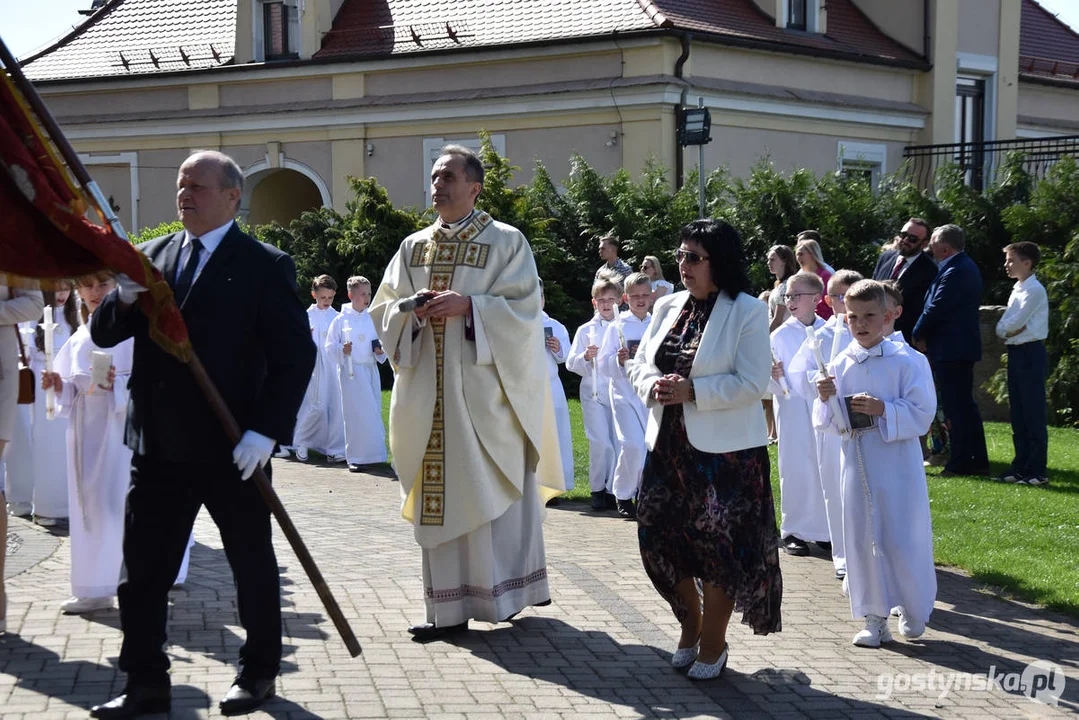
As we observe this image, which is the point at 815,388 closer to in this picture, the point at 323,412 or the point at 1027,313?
the point at 1027,313

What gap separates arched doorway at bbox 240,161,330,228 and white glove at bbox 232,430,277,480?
2350cm

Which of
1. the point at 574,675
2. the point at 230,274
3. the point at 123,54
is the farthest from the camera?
the point at 123,54

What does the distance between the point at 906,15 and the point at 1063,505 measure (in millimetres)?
18666

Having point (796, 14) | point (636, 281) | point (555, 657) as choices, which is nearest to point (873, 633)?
point (555, 657)

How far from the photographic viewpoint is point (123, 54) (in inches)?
1164

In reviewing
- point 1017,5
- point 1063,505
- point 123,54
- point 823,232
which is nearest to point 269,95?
point 123,54

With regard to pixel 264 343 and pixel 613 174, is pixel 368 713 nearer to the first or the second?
pixel 264 343

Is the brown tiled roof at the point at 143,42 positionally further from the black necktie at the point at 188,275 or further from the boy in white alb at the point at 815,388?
the black necktie at the point at 188,275

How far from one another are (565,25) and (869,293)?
711 inches

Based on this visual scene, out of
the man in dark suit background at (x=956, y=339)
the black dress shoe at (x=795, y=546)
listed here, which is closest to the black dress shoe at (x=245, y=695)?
the black dress shoe at (x=795, y=546)

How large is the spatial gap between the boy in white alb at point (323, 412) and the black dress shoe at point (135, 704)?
9376 millimetres

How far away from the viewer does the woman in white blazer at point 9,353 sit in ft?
21.6

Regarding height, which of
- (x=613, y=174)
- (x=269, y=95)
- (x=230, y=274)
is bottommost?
(x=230, y=274)

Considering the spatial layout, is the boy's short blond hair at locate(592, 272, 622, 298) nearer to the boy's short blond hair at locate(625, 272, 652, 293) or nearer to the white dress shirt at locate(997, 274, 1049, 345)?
the boy's short blond hair at locate(625, 272, 652, 293)
